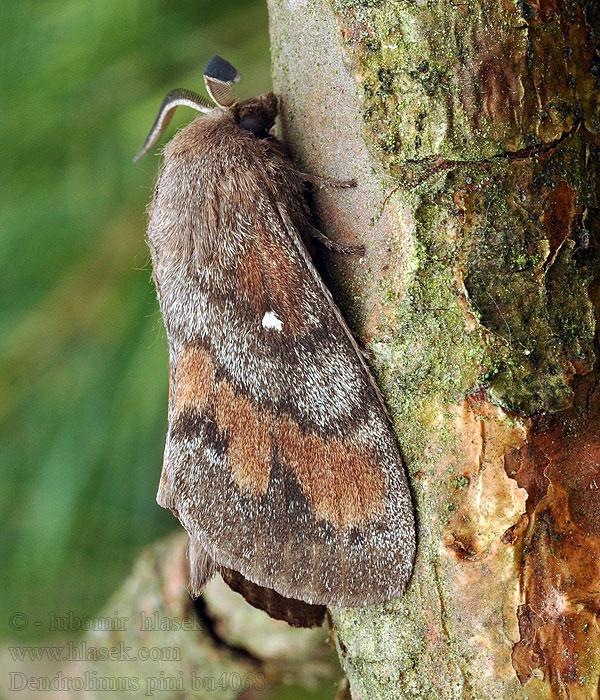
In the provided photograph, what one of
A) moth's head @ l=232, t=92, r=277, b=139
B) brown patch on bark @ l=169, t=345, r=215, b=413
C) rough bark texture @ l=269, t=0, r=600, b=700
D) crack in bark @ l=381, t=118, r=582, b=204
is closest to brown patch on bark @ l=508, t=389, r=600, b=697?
rough bark texture @ l=269, t=0, r=600, b=700

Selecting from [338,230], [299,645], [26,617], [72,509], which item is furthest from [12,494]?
[338,230]

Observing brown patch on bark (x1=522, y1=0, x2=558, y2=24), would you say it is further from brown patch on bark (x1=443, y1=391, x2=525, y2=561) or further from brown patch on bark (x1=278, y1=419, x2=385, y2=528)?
brown patch on bark (x1=278, y1=419, x2=385, y2=528)

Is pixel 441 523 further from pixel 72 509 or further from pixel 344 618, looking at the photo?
pixel 72 509

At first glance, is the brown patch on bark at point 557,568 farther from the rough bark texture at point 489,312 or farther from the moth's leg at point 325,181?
the moth's leg at point 325,181

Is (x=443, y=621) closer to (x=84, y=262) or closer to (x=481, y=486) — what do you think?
(x=481, y=486)

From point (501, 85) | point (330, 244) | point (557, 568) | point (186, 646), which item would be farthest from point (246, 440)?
point (186, 646)
